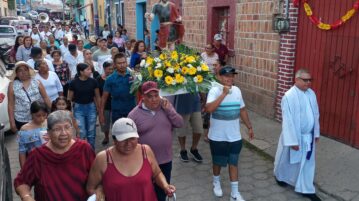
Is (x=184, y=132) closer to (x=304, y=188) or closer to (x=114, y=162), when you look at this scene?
(x=304, y=188)

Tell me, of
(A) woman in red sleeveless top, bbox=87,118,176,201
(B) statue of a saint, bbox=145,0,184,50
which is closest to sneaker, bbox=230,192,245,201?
(A) woman in red sleeveless top, bbox=87,118,176,201

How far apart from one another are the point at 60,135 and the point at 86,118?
3033 millimetres

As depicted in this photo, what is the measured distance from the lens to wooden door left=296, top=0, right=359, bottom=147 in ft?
19.7

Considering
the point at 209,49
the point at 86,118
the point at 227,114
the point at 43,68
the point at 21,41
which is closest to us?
the point at 227,114

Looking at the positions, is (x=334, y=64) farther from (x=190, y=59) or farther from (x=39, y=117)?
(x=39, y=117)

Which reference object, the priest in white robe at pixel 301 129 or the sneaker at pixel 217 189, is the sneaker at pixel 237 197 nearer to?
the sneaker at pixel 217 189

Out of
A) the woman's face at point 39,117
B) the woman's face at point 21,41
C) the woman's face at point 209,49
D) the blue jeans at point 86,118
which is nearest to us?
the woman's face at point 39,117

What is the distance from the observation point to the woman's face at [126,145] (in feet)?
9.68

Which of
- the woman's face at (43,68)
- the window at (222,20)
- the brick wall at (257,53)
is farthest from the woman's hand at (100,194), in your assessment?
the window at (222,20)

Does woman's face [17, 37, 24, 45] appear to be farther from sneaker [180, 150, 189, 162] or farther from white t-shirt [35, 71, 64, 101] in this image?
sneaker [180, 150, 189, 162]

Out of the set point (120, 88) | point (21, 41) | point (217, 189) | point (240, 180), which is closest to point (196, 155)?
point (240, 180)

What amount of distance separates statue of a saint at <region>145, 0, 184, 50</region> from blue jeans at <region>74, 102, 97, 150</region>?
2.42 meters

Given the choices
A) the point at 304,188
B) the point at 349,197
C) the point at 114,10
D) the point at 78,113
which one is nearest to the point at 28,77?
the point at 78,113

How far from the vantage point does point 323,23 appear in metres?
6.53
